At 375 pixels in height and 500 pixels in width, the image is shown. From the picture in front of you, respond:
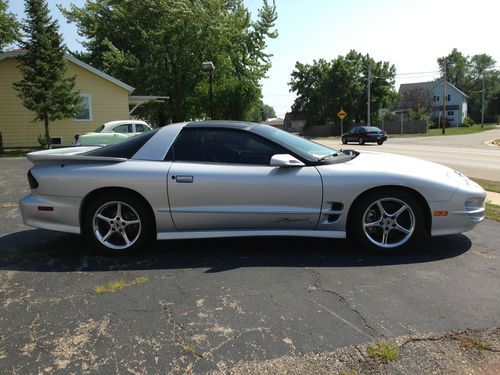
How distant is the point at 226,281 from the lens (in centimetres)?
377

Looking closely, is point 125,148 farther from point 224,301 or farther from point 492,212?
point 492,212

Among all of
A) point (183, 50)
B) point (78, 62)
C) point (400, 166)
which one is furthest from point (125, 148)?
point (183, 50)

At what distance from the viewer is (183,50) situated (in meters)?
28.0

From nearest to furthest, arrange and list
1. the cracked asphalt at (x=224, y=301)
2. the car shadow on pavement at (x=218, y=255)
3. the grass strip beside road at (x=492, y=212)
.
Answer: the cracked asphalt at (x=224, y=301), the car shadow on pavement at (x=218, y=255), the grass strip beside road at (x=492, y=212)

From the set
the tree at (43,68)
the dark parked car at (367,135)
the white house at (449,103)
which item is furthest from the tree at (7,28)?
the white house at (449,103)

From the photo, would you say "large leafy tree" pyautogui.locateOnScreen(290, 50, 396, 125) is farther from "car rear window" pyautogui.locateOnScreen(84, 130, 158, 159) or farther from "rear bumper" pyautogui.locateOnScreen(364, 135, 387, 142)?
"car rear window" pyautogui.locateOnScreen(84, 130, 158, 159)

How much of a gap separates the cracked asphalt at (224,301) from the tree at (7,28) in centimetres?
2687

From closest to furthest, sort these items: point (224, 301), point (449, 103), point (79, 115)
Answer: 1. point (224, 301)
2. point (79, 115)
3. point (449, 103)

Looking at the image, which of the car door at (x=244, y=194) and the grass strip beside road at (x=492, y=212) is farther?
the grass strip beside road at (x=492, y=212)

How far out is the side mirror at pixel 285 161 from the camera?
14.0ft

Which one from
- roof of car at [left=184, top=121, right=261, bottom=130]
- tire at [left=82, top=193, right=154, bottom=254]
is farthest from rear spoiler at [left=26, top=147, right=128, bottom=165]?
roof of car at [left=184, top=121, right=261, bottom=130]

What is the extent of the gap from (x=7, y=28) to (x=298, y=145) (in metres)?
29.0

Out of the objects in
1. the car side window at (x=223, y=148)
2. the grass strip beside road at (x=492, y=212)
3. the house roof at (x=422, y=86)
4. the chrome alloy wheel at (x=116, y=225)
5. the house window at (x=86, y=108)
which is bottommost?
the grass strip beside road at (x=492, y=212)

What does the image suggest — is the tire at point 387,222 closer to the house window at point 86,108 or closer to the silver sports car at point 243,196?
the silver sports car at point 243,196
